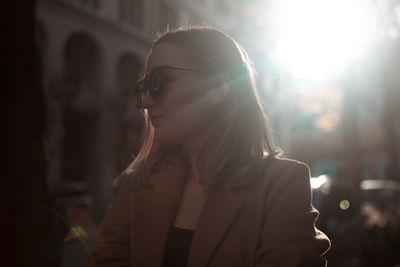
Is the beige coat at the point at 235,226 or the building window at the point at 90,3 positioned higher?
the building window at the point at 90,3

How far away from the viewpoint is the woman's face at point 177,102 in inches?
→ 72.8

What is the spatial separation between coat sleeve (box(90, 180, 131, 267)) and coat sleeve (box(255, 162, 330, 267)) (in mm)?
620

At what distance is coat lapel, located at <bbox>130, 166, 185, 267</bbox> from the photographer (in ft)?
6.08

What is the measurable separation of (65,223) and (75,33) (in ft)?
54.0

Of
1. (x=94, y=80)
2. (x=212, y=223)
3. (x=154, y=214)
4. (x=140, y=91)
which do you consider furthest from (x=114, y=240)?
(x=94, y=80)

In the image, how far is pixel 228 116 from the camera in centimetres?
196

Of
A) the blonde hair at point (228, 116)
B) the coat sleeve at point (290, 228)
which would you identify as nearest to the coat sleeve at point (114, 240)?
the blonde hair at point (228, 116)

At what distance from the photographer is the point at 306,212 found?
1.67 m

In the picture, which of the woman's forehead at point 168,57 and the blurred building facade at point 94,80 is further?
the blurred building facade at point 94,80

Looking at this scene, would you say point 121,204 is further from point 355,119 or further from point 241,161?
point 355,119

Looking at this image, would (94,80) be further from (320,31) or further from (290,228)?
(290,228)

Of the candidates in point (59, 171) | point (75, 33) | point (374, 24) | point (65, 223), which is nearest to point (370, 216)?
point (374, 24)

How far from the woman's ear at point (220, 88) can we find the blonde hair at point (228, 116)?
2 centimetres

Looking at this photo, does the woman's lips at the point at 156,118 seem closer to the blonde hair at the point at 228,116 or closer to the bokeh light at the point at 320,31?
the blonde hair at the point at 228,116
